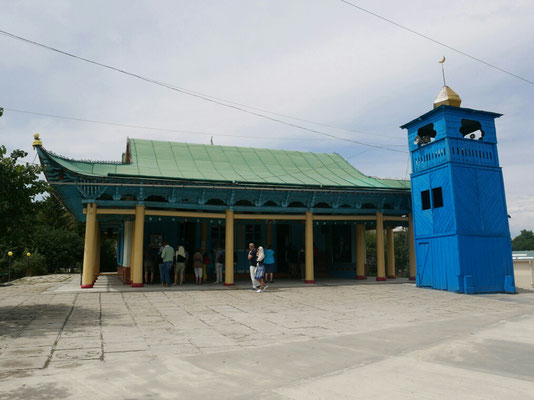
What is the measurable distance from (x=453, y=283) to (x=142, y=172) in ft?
39.7

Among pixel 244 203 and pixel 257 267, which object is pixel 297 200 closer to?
pixel 244 203

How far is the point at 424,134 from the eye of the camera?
56.4 feet

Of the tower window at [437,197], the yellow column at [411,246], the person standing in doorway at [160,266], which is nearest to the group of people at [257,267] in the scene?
the person standing in doorway at [160,266]

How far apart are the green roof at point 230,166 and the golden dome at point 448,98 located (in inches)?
161

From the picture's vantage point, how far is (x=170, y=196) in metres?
14.8

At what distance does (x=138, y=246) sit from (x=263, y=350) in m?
9.42

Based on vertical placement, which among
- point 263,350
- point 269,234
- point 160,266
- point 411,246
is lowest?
point 263,350

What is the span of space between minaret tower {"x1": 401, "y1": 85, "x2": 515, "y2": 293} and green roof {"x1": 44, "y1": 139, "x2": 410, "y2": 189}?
2719 millimetres

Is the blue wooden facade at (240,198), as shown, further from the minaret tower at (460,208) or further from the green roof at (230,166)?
the minaret tower at (460,208)

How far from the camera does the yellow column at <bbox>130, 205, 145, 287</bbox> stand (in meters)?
14.0

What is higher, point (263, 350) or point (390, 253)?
point (390, 253)

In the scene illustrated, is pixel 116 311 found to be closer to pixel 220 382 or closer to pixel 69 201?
pixel 220 382

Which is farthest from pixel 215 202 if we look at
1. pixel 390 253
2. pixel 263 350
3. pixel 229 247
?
pixel 263 350

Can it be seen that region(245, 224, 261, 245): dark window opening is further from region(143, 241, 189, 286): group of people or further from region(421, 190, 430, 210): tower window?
region(421, 190, 430, 210): tower window
